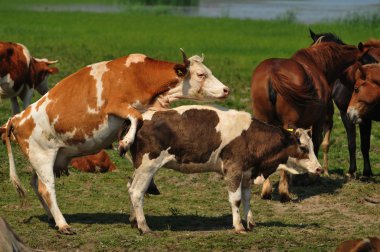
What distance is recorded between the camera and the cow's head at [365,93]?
14055 mm

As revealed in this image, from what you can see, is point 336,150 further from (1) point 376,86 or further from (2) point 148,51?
(2) point 148,51

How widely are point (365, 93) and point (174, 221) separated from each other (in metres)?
Answer: 3.57

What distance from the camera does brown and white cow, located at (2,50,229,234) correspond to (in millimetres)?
11453

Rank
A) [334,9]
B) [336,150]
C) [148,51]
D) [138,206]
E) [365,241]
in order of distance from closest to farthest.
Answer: [365,241] → [138,206] → [336,150] → [148,51] → [334,9]

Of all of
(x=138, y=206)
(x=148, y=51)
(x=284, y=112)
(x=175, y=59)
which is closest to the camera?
(x=138, y=206)

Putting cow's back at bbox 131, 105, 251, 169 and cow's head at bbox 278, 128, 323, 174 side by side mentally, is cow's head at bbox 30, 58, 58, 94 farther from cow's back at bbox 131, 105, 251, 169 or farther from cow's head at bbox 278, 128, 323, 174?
cow's head at bbox 278, 128, 323, 174

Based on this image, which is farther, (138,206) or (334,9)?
(334,9)

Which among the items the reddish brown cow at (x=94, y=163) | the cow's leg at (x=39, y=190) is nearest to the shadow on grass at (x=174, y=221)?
the cow's leg at (x=39, y=190)

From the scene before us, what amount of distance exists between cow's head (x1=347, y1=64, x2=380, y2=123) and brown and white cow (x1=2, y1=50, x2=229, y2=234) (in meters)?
3.13

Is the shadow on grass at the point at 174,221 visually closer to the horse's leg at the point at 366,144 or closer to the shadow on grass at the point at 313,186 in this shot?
the shadow on grass at the point at 313,186

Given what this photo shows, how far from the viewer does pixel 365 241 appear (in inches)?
345

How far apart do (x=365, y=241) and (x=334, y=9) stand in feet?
145

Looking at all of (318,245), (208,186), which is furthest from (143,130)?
(208,186)

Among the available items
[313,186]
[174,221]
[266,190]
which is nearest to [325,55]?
[313,186]
